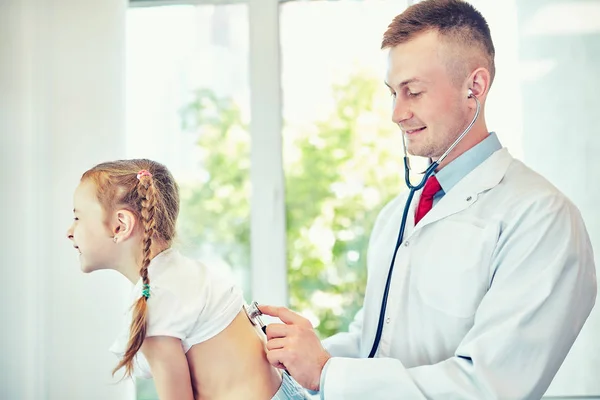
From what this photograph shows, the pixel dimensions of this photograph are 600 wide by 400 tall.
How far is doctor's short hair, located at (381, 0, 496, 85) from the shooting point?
1588mm

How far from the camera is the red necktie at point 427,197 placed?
1.68 meters

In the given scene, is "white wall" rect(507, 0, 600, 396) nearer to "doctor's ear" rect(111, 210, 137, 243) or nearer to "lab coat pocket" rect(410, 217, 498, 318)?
"lab coat pocket" rect(410, 217, 498, 318)

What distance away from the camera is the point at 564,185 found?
2447mm

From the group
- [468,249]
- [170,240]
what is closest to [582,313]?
[468,249]

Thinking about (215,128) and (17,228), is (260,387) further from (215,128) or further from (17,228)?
(215,128)

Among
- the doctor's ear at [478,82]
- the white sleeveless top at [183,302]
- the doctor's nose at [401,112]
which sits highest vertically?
the doctor's ear at [478,82]

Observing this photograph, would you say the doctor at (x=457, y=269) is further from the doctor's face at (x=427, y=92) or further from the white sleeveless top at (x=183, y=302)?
the white sleeveless top at (x=183, y=302)

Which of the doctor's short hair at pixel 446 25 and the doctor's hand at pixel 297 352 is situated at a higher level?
the doctor's short hair at pixel 446 25

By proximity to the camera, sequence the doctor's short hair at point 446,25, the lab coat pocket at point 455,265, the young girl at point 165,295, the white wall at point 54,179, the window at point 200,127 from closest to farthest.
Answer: the young girl at point 165,295 < the lab coat pocket at point 455,265 < the doctor's short hair at point 446,25 < the white wall at point 54,179 < the window at point 200,127

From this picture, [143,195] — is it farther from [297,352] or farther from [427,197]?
[427,197]

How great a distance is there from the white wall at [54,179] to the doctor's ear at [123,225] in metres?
1.06

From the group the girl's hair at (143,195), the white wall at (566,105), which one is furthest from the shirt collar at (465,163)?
the white wall at (566,105)

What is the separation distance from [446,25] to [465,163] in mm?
307

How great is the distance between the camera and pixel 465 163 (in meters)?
1.62
